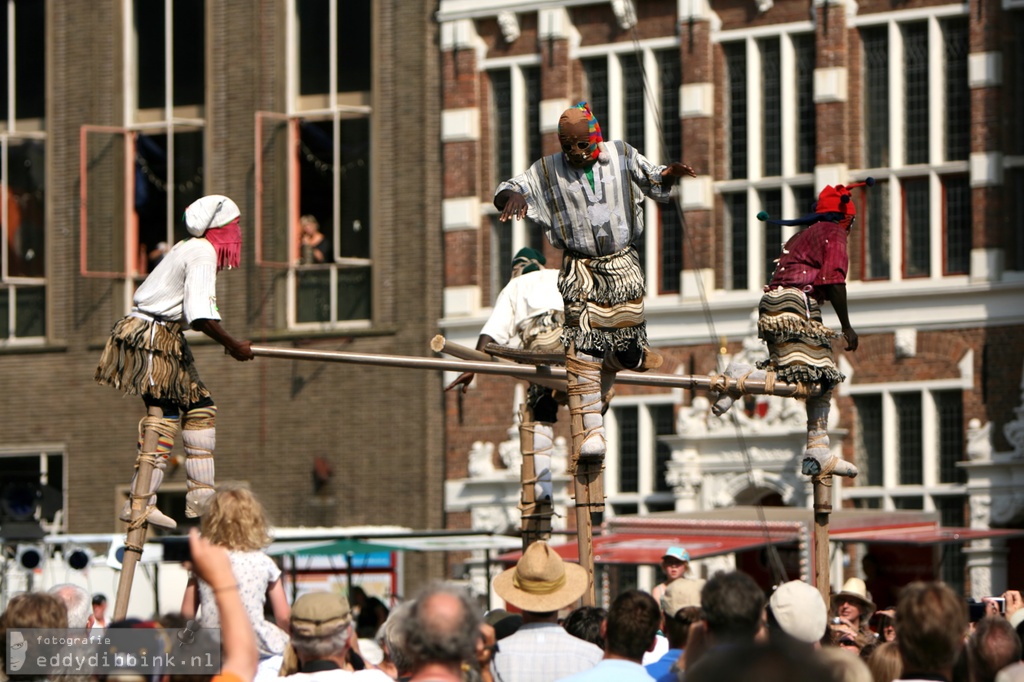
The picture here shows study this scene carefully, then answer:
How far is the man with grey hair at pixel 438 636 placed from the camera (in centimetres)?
553

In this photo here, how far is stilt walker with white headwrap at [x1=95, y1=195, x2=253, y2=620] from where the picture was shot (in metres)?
10.2

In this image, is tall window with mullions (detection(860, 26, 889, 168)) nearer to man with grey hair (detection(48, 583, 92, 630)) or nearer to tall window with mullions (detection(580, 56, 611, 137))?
tall window with mullions (detection(580, 56, 611, 137))

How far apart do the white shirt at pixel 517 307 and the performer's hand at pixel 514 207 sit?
209 cm

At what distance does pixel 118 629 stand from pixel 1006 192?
15.1m

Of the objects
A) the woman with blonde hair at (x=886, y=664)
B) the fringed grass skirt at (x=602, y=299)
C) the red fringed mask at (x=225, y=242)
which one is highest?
the red fringed mask at (x=225, y=242)

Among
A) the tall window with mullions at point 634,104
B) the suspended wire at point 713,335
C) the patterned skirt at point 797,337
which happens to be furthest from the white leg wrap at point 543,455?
the tall window with mullions at point 634,104

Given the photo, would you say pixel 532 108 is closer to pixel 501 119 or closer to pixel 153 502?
pixel 501 119

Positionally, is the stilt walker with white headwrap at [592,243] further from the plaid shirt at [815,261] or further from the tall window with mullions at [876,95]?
the tall window with mullions at [876,95]

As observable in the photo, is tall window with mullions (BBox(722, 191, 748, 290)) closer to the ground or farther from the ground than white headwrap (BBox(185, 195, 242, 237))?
farther from the ground

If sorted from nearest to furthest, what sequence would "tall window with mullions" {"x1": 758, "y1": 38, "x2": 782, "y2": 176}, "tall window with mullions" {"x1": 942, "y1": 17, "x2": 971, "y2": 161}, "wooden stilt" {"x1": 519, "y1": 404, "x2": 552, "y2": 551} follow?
"wooden stilt" {"x1": 519, "y1": 404, "x2": 552, "y2": 551} → "tall window with mullions" {"x1": 942, "y1": 17, "x2": 971, "y2": 161} → "tall window with mullions" {"x1": 758, "y1": 38, "x2": 782, "y2": 176}

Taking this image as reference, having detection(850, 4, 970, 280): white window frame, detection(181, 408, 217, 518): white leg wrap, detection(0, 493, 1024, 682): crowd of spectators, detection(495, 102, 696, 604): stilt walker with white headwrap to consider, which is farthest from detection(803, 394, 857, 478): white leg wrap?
detection(850, 4, 970, 280): white window frame

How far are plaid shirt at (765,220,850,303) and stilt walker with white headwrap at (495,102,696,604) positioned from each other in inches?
35.5

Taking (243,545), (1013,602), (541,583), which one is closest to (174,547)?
(1013,602)

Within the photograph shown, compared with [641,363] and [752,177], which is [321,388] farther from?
[641,363]
